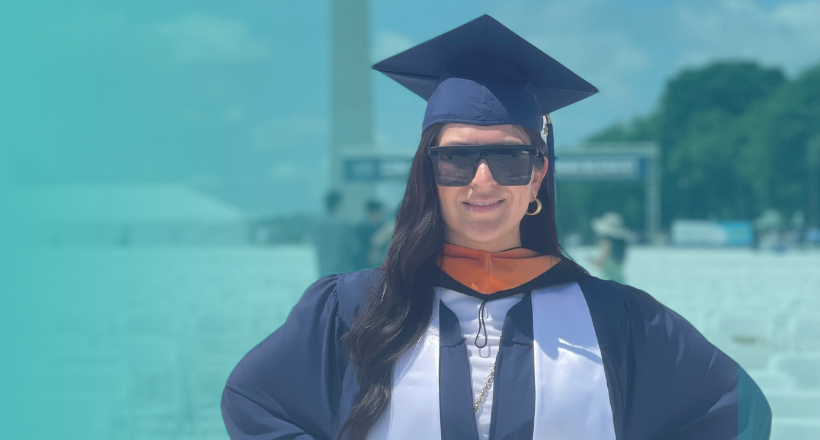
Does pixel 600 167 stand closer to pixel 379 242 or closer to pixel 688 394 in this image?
pixel 379 242

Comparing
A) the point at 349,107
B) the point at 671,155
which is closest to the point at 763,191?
the point at 671,155

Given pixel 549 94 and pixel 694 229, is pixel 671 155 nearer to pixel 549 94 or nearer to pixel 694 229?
pixel 694 229

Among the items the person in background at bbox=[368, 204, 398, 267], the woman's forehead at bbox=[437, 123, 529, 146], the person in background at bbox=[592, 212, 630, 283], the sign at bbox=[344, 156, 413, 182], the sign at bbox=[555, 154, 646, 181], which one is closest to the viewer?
the woman's forehead at bbox=[437, 123, 529, 146]

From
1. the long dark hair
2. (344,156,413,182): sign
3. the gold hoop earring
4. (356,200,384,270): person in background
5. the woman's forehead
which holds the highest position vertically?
(344,156,413,182): sign

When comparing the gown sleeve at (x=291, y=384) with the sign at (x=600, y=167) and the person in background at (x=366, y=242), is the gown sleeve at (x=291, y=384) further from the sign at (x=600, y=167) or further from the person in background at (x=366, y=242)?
the sign at (x=600, y=167)

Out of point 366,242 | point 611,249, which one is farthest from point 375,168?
point 611,249

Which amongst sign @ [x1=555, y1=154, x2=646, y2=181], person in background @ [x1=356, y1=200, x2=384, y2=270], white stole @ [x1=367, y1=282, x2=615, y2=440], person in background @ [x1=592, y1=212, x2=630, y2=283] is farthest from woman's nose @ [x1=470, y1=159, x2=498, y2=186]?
sign @ [x1=555, y1=154, x2=646, y2=181]

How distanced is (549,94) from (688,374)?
603mm

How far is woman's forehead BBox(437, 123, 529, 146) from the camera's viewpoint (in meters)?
1.47

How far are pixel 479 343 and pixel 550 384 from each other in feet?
0.45

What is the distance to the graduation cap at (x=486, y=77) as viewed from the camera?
4.92 ft

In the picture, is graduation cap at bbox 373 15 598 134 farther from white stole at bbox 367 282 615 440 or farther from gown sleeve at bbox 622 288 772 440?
gown sleeve at bbox 622 288 772 440

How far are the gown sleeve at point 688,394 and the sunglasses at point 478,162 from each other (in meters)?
0.35

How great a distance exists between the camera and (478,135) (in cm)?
148
